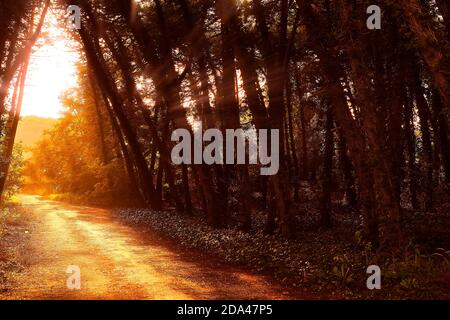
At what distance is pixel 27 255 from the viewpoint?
44.7 feet

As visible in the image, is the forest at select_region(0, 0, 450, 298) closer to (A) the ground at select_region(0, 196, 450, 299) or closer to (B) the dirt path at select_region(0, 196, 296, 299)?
(A) the ground at select_region(0, 196, 450, 299)

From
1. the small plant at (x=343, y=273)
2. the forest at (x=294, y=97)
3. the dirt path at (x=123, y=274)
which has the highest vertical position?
the forest at (x=294, y=97)

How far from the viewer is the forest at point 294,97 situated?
1016 centimetres

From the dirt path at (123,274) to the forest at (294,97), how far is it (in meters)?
1.46

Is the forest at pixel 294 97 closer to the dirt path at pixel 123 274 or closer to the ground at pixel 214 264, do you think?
the ground at pixel 214 264

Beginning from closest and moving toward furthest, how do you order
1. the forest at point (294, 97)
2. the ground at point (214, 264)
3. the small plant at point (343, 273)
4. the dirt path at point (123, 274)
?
the ground at point (214, 264), the dirt path at point (123, 274), the small plant at point (343, 273), the forest at point (294, 97)

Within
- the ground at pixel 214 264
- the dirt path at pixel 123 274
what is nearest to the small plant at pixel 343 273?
the ground at pixel 214 264

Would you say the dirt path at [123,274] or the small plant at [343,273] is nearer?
the dirt path at [123,274]

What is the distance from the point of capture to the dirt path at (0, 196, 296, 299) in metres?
8.81

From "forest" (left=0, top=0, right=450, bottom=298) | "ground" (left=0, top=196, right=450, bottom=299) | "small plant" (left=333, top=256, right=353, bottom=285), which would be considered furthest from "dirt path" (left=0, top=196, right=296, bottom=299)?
"forest" (left=0, top=0, right=450, bottom=298)

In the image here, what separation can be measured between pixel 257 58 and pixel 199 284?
1165 centimetres

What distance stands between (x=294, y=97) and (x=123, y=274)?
2093 cm

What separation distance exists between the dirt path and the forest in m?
1.46

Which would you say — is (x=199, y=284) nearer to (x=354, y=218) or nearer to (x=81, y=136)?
(x=354, y=218)
